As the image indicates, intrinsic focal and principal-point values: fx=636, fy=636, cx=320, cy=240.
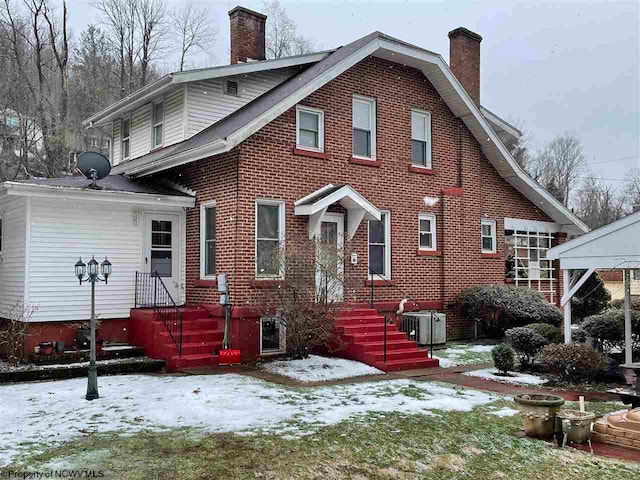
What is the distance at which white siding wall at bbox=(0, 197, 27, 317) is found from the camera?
1317 centimetres

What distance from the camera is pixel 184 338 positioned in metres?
12.6

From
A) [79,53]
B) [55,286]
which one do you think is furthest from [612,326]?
[79,53]

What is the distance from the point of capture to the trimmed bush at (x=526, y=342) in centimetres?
1227

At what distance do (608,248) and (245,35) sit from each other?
11.6 metres

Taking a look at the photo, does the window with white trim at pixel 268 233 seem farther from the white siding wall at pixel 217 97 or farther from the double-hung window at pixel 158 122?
the double-hung window at pixel 158 122

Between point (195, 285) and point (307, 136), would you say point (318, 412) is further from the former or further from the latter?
point (307, 136)

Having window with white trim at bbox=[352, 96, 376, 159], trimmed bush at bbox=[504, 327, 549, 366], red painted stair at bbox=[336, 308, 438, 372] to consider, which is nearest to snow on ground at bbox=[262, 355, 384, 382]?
red painted stair at bbox=[336, 308, 438, 372]

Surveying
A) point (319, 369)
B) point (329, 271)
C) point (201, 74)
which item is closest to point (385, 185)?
point (329, 271)

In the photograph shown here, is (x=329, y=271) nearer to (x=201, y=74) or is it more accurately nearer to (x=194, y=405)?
(x=194, y=405)

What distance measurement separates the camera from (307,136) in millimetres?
14641

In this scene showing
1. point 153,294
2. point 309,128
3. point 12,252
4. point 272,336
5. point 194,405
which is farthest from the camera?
point 309,128

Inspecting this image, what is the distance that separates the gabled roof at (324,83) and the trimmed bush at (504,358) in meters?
6.44

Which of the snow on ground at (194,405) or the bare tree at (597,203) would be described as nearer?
the snow on ground at (194,405)

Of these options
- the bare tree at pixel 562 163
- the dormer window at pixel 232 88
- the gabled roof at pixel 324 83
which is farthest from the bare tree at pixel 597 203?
the dormer window at pixel 232 88
